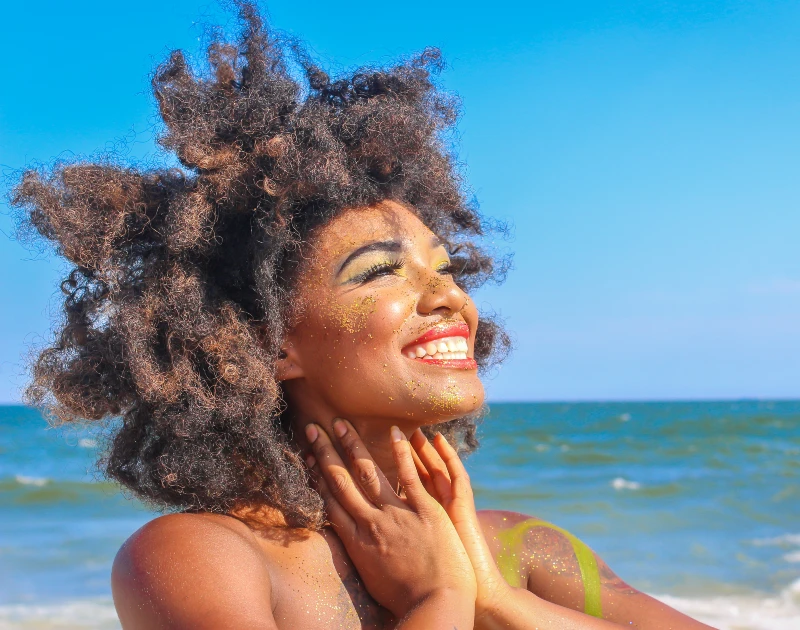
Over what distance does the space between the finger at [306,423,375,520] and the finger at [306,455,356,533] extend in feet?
0.05

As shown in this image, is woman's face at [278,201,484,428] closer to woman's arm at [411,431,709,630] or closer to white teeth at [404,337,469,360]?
white teeth at [404,337,469,360]

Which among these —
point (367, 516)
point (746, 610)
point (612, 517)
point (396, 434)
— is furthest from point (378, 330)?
point (612, 517)

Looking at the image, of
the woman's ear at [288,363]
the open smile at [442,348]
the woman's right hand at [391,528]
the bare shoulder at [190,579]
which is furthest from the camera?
the woman's ear at [288,363]

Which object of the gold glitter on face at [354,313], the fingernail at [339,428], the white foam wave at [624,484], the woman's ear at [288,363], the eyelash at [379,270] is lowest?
the fingernail at [339,428]

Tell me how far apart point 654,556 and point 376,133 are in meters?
8.23

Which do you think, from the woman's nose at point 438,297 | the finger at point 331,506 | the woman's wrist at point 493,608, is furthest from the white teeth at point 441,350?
the woman's wrist at point 493,608

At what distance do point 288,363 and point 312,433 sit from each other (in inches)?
10.8

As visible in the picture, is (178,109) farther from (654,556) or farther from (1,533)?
(1,533)

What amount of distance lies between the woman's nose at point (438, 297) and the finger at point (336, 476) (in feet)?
1.91

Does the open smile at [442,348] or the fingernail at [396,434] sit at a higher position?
the open smile at [442,348]

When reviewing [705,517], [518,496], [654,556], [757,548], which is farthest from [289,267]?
[518,496]

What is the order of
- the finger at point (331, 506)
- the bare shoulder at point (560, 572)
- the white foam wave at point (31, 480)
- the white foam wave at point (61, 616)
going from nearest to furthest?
1. the finger at point (331, 506)
2. the bare shoulder at point (560, 572)
3. the white foam wave at point (61, 616)
4. the white foam wave at point (31, 480)

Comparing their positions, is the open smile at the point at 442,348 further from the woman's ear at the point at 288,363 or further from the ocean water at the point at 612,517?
the ocean water at the point at 612,517

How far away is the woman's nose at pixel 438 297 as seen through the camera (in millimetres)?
2986
